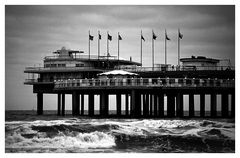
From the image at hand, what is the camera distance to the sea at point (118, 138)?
36094 millimetres

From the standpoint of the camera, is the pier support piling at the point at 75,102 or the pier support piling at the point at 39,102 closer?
the pier support piling at the point at 75,102

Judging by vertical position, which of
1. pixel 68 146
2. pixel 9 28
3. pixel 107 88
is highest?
pixel 9 28

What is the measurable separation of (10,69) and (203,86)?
18.7 metres

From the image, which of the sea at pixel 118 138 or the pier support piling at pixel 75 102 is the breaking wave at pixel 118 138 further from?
the pier support piling at pixel 75 102

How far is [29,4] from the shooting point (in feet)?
120

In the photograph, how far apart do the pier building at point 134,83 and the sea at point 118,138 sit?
25.6 ft

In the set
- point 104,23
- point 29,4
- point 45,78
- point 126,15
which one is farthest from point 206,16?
point 45,78

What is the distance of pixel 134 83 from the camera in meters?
52.2

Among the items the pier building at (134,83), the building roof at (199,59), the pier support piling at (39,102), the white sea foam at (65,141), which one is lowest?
the white sea foam at (65,141)

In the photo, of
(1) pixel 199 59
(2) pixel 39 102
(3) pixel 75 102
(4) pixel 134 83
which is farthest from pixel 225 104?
(2) pixel 39 102

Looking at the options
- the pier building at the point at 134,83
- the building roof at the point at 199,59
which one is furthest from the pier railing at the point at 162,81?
the building roof at the point at 199,59

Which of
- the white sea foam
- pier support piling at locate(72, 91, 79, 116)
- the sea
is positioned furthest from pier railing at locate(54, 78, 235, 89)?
the white sea foam
